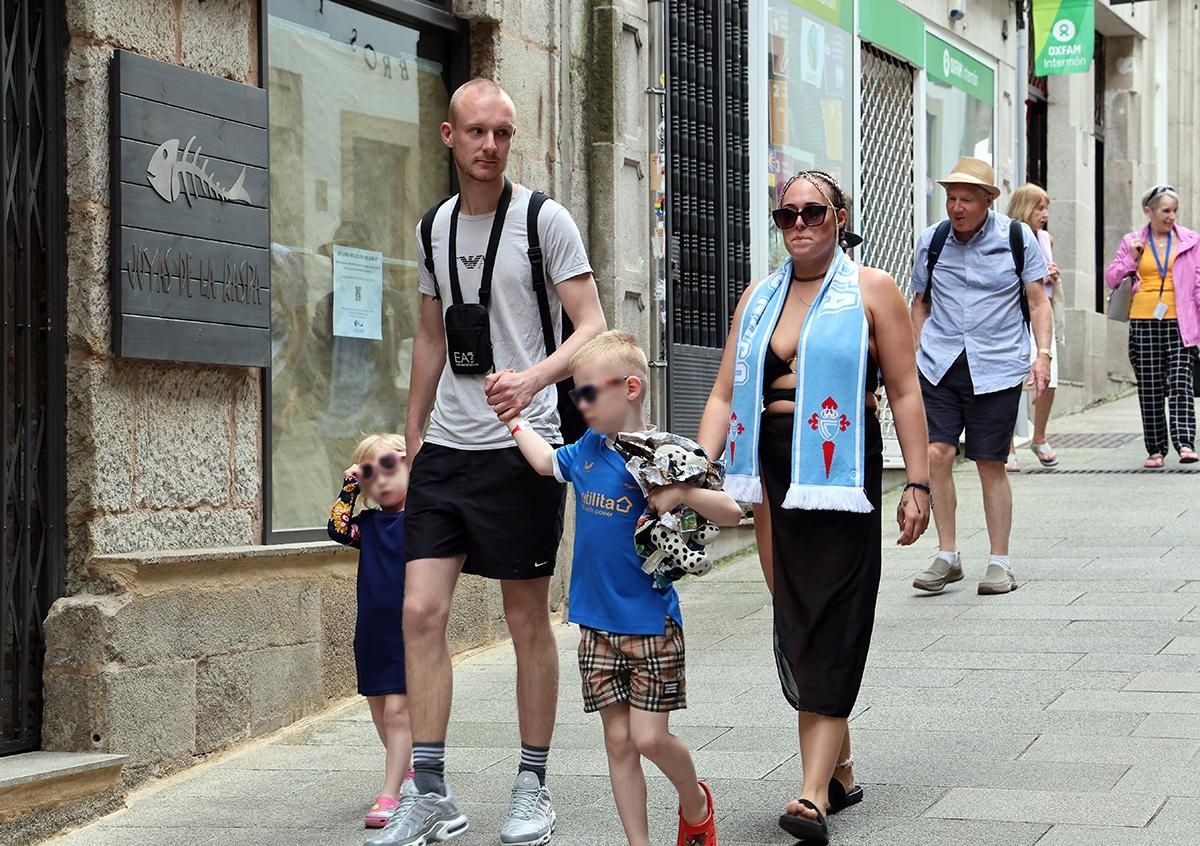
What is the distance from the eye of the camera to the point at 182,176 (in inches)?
257

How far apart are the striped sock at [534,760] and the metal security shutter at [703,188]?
5241mm

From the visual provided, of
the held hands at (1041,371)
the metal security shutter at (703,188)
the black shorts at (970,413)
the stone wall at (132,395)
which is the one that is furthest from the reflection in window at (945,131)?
the stone wall at (132,395)

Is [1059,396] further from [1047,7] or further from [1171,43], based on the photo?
[1171,43]

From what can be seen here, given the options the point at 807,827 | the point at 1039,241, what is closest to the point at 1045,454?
the point at 1039,241

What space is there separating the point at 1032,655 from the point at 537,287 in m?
3.22

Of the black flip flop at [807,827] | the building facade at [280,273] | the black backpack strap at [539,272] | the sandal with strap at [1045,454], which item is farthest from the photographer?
the sandal with strap at [1045,454]

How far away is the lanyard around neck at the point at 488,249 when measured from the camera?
542 cm

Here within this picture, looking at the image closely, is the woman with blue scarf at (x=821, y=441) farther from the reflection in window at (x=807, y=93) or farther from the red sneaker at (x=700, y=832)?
the reflection in window at (x=807, y=93)

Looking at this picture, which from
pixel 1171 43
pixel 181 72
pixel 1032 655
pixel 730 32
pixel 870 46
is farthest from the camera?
pixel 1171 43

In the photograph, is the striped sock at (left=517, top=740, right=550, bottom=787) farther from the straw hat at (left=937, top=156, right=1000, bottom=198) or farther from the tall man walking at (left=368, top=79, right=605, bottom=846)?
the straw hat at (left=937, top=156, right=1000, bottom=198)

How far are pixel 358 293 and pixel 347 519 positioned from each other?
2535mm

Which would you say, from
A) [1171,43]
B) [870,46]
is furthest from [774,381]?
[1171,43]

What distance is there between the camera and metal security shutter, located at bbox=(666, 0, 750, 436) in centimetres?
1061

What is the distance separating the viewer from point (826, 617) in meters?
5.37
